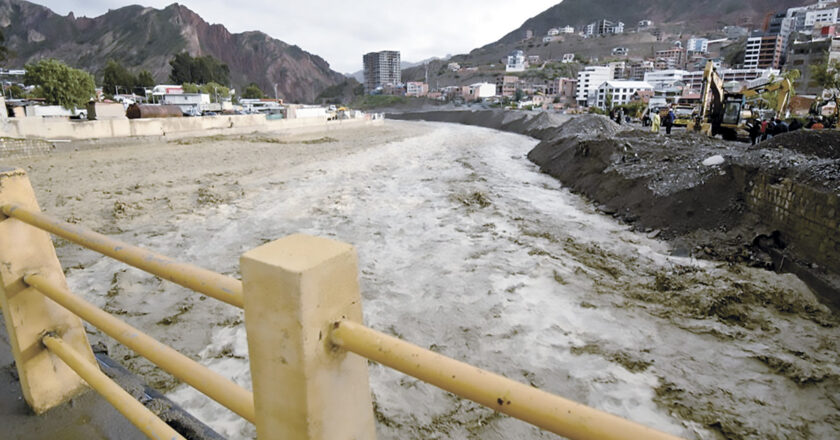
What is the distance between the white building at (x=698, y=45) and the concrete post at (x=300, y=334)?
188m

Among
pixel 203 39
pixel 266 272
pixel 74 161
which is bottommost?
pixel 74 161

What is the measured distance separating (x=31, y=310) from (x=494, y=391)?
7.57 feet

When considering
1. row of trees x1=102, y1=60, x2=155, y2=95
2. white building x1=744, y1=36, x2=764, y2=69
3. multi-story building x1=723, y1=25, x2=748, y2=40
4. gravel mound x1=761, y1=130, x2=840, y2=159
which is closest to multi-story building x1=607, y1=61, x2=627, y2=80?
white building x1=744, y1=36, x2=764, y2=69

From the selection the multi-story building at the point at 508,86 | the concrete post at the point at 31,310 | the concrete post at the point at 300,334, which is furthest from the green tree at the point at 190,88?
the concrete post at the point at 300,334

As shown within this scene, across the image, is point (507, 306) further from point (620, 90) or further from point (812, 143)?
point (620, 90)

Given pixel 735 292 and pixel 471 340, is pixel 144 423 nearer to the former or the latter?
pixel 471 340

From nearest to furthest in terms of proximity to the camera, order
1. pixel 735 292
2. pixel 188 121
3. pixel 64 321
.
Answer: pixel 64 321
pixel 735 292
pixel 188 121

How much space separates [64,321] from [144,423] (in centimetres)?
109

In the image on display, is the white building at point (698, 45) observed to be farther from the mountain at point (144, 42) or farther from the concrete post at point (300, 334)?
the concrete post at point (300, 334)

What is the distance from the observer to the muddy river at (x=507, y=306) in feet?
13.7

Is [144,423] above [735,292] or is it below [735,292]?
above

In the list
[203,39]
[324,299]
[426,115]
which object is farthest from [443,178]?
[203,39]

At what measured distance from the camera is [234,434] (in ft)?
11.9

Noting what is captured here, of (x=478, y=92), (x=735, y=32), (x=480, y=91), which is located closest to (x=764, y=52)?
(x=735, y=32)
